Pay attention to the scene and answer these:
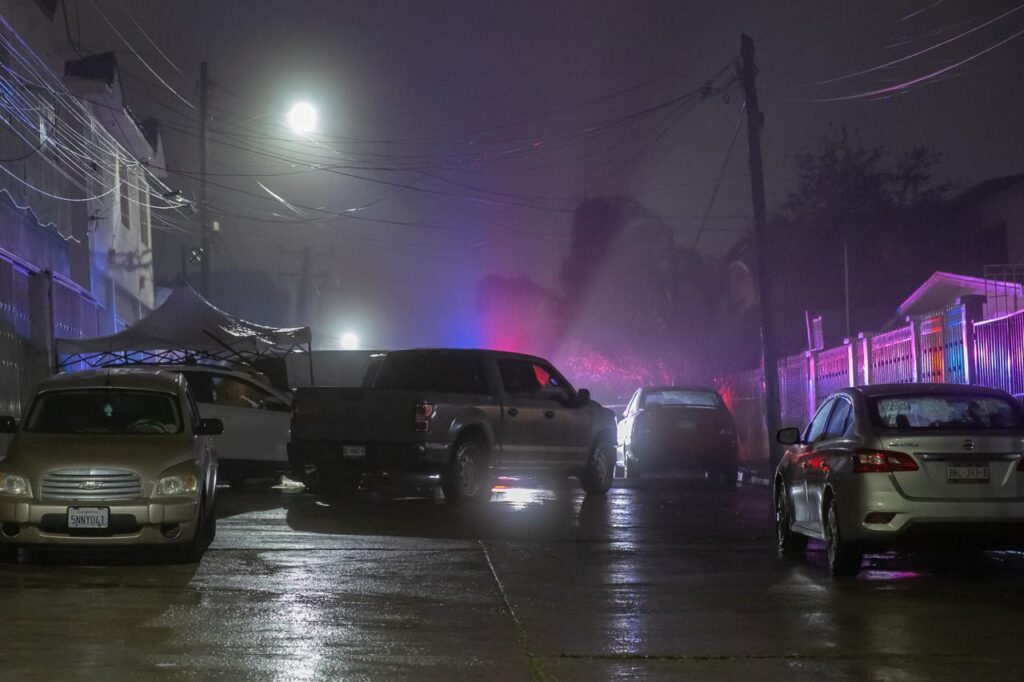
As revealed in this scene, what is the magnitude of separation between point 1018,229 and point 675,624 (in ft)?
146

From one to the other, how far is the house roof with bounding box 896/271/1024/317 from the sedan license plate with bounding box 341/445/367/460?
61.3 ft

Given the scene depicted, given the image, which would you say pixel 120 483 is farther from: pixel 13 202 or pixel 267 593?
pixel 13 202

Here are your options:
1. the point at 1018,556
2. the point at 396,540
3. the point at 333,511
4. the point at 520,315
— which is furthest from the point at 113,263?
the point at 520,315

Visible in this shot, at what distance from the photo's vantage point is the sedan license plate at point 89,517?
11.9m

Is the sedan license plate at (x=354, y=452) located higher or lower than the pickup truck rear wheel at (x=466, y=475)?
higher

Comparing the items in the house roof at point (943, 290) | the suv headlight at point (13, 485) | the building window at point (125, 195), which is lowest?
the suv headlight at point (13, 485)

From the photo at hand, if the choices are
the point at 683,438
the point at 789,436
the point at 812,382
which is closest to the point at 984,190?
the point at 812,382

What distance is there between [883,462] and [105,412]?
7035 mm

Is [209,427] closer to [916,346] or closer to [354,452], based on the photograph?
[354,452]

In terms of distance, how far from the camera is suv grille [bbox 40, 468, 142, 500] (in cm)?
1196

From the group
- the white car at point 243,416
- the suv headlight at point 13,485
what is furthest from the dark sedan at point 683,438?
the suv headlight at point 13,485

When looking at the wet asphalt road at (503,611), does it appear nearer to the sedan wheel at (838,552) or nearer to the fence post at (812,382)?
the sedan wheel at (838,552)

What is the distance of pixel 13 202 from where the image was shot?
27.0 meters

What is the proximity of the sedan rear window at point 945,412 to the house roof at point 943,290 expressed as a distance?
68.7 ft
